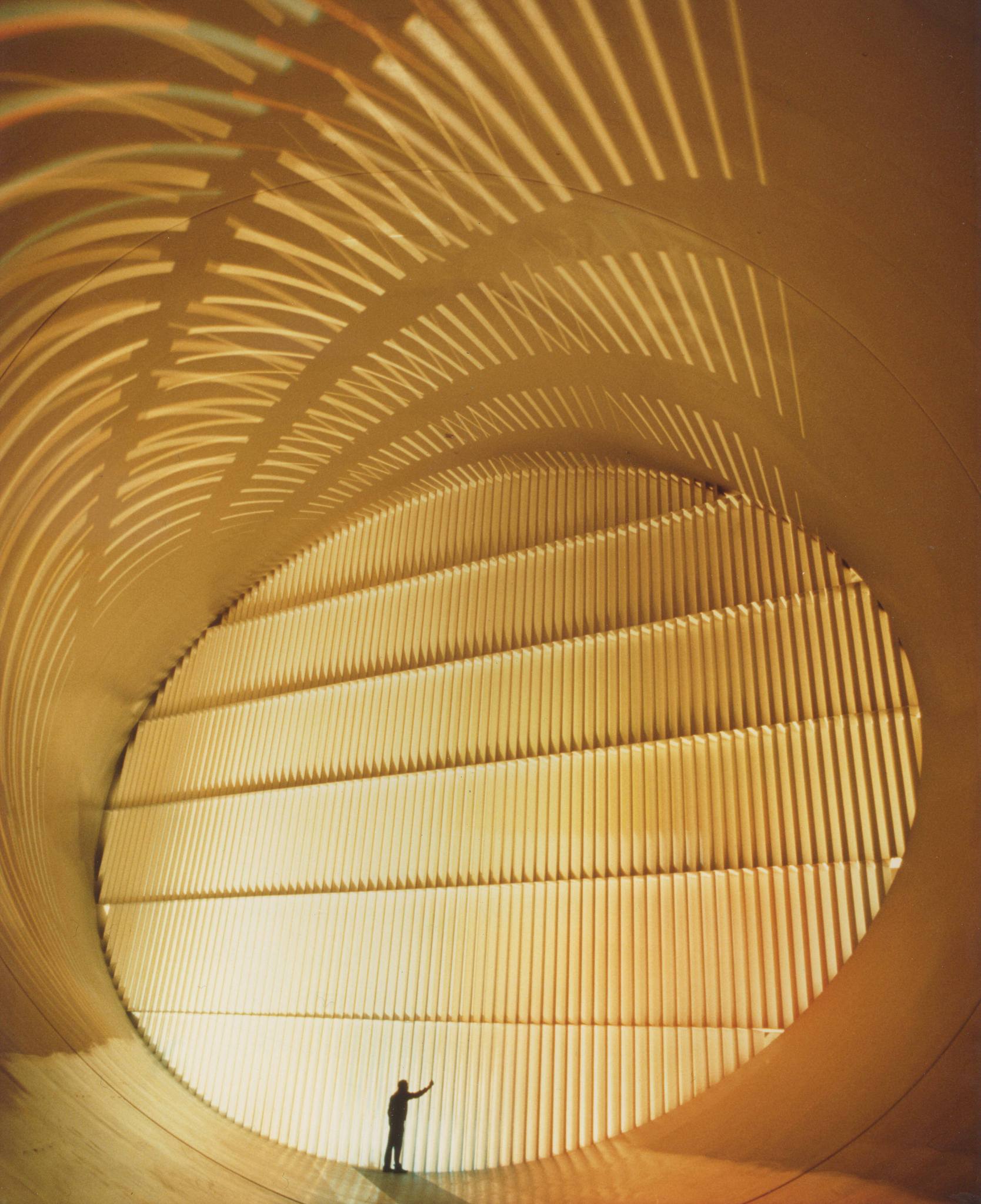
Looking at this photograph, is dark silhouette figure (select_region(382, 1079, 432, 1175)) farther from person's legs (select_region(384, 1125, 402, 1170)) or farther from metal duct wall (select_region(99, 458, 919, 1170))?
metal duct wall (select_region(99, 458, 919, 1170))

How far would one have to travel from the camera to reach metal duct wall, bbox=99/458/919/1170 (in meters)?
8.28

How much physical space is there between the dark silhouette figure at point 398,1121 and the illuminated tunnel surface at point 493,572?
0.32 meters

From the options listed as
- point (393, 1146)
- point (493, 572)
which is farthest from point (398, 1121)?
point (493, 572)

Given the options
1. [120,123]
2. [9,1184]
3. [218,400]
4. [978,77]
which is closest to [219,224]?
[120,123]

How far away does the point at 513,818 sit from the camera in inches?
382

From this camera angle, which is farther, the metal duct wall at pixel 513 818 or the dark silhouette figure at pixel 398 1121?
the dark silhouette figure at pixel 398 1121

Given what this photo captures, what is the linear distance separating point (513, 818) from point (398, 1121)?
2.90 metres

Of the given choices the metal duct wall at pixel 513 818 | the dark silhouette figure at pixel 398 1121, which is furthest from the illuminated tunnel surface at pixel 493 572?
the dark silhouette figure at pixel 398 1121

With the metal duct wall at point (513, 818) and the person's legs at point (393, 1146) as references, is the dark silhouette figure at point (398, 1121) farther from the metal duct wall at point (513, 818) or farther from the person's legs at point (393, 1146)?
the metal duct wall at point (513, 818)

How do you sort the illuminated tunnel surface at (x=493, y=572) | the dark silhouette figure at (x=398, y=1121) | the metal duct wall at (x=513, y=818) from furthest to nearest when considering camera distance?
1. the dark silhouette figure at (x=398, y=1121)
2. the metal duct wall at (x=513, y=818)
3. the illuminated tunnel surface at (x=493, y=572)

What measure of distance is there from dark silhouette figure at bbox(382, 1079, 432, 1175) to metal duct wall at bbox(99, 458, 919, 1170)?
21 cm

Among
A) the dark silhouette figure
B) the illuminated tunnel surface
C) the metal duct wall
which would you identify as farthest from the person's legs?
the illuminated tunnel surface

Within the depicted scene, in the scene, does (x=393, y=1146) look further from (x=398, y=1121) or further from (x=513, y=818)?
(x=513, y=818)

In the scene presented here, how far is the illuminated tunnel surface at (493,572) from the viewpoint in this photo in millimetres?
4980
